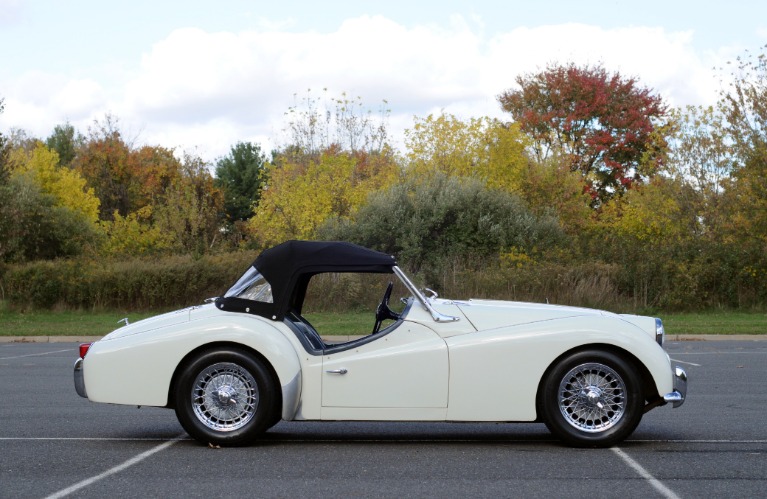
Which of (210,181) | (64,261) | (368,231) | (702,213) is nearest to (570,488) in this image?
(368,231)

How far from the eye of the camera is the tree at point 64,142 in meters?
79.4

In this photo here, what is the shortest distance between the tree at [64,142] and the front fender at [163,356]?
71526mm

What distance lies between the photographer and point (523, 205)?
110 ft

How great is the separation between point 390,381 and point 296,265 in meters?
1.25

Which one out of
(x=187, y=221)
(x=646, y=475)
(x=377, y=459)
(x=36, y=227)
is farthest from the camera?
(x=187, y=221)

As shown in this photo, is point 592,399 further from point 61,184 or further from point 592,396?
point 61,184

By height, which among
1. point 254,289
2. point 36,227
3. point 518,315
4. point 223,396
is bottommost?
point 223,396

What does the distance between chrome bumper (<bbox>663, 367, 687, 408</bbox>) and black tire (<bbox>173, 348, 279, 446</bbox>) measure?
2.94m

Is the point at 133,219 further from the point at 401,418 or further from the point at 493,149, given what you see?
the point at 401,418

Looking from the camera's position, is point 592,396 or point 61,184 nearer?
point 592,396

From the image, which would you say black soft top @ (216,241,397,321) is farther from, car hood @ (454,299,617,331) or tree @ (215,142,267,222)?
tree @ (215,142,267,222)

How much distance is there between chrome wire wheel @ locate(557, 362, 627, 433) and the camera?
7.86 metres

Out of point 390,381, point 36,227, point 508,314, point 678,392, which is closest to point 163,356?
point 390,381

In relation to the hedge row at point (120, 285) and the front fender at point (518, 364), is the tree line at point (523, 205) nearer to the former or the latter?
the hedge row at point (120, 285)
